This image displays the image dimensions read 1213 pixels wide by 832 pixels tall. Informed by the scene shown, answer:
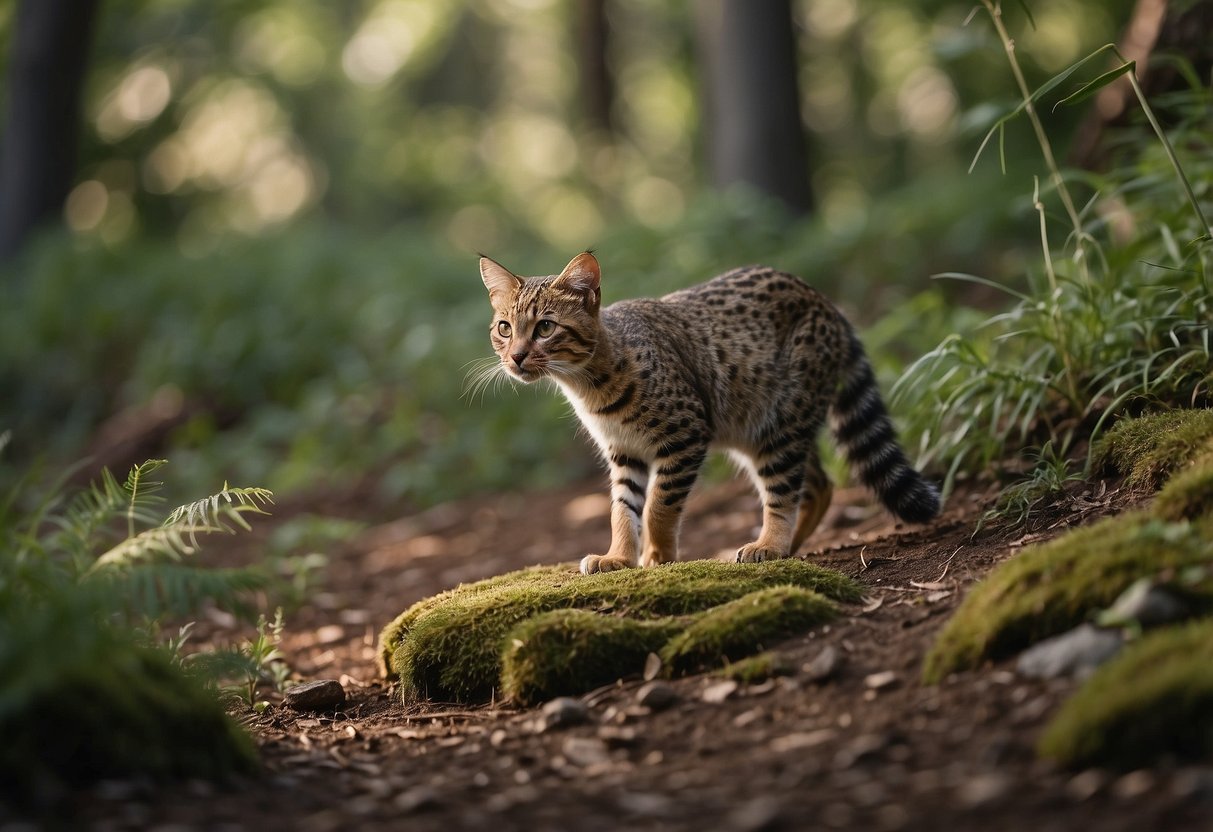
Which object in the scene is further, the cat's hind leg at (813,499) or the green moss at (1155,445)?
the cat's hind leg at (813,499)

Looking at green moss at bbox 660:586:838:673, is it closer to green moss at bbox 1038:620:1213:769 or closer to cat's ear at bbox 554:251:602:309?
green moss at bbox 1038:620:1213:769

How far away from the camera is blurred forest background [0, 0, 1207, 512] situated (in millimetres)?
8977

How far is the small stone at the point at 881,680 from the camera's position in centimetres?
302

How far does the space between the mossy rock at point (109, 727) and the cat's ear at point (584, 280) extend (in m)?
2.57

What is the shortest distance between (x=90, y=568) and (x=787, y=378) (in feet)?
9.82

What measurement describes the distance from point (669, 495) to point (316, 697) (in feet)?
5.52

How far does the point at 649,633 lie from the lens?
3648 mm

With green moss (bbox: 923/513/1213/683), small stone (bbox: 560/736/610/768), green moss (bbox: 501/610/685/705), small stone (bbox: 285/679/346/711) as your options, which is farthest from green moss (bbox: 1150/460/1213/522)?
small stone (bbox: 285/679/346/711)

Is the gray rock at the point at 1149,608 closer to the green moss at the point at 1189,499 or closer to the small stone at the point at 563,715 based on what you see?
the green moss at the point at 1189,499

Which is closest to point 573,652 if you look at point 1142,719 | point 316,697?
point 316,697

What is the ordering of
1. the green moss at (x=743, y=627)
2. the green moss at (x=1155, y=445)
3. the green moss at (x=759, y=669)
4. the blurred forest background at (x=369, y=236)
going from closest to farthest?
the green moss at (x=759, y=669) < the green moss at (x=743, y=627) < the green moss at (x=1155, y=445) < the blurred forest background at (x=369, y=236)

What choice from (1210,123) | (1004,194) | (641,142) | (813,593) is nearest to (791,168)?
(1004,194)

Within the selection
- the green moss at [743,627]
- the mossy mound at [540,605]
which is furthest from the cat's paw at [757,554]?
the green moss at [743,627]

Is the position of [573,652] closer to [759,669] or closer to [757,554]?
[759,669]
